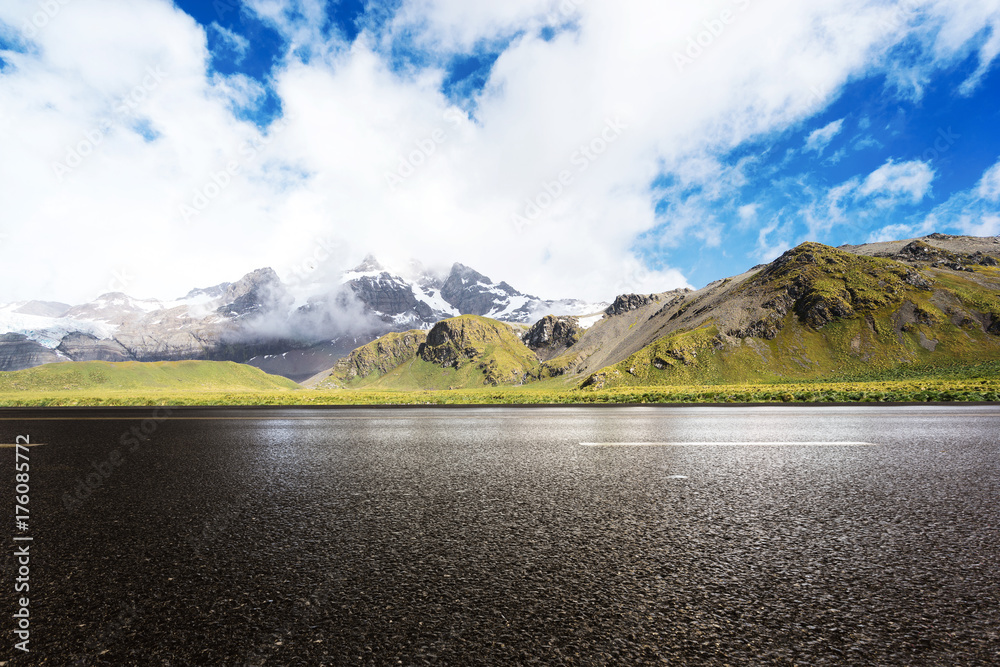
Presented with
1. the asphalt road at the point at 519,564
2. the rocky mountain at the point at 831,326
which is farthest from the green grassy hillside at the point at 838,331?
the asphalt road at the point at 519,564

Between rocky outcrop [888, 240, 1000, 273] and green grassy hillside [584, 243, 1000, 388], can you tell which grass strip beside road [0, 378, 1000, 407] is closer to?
green grassy hillside [584, 243, 1000, 388]

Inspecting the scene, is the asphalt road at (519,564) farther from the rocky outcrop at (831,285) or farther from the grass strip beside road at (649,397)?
the rocky outcrop at (831,285)

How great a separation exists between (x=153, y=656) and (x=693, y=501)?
4.31 m

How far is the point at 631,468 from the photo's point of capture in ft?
20.1

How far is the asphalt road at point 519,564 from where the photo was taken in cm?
208

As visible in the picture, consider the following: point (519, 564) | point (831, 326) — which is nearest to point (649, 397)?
point (519, 564)

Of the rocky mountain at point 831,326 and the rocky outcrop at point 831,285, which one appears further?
the rocky outcrop at point 831,285

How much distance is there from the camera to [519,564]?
2994 millimetres

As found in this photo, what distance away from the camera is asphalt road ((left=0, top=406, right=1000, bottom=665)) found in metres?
2.08

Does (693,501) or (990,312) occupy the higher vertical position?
(990,312)

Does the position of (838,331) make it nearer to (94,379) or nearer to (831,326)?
(831,326)

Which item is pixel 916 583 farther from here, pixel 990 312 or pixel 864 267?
pixel 864 267

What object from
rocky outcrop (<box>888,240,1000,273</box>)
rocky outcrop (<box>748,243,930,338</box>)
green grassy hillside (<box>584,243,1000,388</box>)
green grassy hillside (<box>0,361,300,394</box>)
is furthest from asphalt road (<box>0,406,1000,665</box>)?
rocky outcrop (<box>888,240,1000,273</box>)

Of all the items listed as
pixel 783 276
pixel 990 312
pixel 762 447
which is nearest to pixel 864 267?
pixel 783 276
